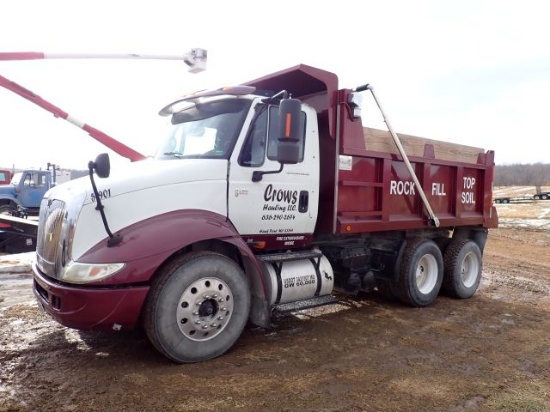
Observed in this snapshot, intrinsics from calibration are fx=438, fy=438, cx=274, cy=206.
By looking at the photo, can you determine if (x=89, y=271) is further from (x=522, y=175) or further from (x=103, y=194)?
(x=522, y=175)

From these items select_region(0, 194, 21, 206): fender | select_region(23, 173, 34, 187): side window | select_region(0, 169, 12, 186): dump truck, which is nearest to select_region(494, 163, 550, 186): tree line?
select_region(0, 169, 12, 186): dump truck

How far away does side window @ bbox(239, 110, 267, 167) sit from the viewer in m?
4.46

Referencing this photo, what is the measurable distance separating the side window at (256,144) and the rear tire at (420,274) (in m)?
2.88

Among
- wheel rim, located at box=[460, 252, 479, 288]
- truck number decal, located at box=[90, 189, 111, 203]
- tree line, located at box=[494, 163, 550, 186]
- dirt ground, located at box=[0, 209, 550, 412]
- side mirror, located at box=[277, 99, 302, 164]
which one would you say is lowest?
dirt ground, located at box=[0, 209, 550, 412]

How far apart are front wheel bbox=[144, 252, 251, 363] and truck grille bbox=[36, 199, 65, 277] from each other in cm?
87

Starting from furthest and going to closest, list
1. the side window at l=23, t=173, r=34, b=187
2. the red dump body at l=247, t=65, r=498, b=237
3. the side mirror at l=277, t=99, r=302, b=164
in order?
the side window at l=23, t=173, r=34, b=187
the red dump body at l=247, t=65, r=498, b=237
the side mirror at l=277, t=99, r=302, b=164

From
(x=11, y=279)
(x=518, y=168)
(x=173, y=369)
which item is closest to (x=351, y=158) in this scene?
(x=173, y=369)

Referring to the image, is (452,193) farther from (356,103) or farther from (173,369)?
(173,369)

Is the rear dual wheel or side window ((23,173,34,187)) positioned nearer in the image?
the rear dual wheel

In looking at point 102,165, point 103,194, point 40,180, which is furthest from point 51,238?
point 40,180

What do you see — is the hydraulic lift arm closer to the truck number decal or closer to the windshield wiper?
the windshield wiper

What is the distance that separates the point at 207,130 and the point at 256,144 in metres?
0.59

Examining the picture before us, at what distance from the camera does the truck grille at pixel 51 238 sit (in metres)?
3.78

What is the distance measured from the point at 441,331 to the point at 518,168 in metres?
99.9
